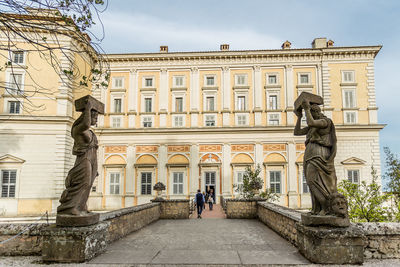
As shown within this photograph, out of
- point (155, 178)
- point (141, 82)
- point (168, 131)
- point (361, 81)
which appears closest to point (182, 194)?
point (155, 178)

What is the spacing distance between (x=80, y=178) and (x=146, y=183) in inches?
721

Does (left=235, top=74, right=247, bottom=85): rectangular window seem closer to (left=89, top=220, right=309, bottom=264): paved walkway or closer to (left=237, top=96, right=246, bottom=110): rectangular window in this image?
(left=237, top=96, right=246, bottom=110): rectangular window

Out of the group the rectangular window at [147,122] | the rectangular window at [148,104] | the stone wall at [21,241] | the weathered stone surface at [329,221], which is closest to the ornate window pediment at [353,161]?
the rectangular window at [147,122]

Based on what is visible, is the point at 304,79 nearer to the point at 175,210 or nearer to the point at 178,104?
the point at 178,104

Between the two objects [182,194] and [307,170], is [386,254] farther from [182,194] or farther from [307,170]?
[182,194]

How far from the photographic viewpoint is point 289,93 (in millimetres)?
23188

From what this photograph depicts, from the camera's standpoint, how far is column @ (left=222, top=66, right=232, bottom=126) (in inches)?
910

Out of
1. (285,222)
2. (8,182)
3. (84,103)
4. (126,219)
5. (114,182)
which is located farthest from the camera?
(114,182)

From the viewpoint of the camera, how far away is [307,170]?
483 cm

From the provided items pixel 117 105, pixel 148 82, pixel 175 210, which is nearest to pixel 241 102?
pixel 148 82

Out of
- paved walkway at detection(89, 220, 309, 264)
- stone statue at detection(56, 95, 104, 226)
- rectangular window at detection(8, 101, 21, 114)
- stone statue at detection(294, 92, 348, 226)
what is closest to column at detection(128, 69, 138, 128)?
rectangular window at detection(8, 101, 21, 114)

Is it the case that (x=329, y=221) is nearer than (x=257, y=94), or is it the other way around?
(x=329, y=221)

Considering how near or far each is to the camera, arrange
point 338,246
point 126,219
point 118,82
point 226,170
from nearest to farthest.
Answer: point 338,246
point 126,219
point 226,170
point 118,82

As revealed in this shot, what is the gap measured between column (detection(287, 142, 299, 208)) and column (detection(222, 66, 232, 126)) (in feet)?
17.8
